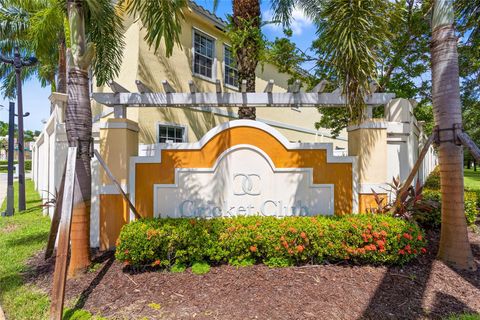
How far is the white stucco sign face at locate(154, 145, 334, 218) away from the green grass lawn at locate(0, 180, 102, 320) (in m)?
2.34

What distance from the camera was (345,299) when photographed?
142 inches

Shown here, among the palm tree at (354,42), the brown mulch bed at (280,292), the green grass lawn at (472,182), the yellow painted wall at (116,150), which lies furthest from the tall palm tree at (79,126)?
the green grass lawn at (472,182)

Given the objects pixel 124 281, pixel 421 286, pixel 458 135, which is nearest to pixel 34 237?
pixel 124 281

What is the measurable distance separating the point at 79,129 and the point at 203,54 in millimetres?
7784

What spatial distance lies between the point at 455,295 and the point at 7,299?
6.17 metres

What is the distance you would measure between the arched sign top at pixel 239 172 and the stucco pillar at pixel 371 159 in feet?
0.61

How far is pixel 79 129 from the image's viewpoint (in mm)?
4504

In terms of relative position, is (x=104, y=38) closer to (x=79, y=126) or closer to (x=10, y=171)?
(x=79, y=126)

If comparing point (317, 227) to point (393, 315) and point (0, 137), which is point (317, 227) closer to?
point (393, 315)

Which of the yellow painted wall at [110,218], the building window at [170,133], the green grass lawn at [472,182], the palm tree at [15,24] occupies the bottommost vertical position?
the green grass lawn at [472,182]

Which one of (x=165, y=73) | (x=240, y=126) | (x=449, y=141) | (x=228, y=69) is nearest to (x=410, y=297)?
(x=449, y=141)

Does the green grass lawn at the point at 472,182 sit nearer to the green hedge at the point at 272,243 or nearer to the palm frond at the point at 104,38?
the green hedge at the point at 272,243

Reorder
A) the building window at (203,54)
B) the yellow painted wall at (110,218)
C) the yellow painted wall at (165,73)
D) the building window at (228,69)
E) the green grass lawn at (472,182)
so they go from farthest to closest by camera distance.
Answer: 1. the green grass lawn at (472,182)
2. the building window at (228,69)
3. the building window at (203,54)
4. the yellow painted wall at (165,73)
5. the yellow painted wall at (110,218)

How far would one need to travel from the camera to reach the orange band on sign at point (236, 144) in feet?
18.5
